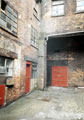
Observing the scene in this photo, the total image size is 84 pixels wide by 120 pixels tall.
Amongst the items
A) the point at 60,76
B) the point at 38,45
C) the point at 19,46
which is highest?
the point at 38,45

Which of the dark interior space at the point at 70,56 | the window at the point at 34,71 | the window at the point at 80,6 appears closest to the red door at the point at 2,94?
the window at the point at 34,71

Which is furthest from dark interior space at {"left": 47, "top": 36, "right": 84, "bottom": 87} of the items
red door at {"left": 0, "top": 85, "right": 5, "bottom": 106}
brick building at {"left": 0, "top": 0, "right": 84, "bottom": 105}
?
red door at {"left": 0, "top": 85, "right": 5, "bottom": 106}

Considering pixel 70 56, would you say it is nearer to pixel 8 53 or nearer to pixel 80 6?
pixel 80 6

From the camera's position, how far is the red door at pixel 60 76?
Result: 11.7 meters

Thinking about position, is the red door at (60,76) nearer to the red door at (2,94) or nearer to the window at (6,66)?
the window at (6,66)

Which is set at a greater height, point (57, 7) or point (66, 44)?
point (57, 7)

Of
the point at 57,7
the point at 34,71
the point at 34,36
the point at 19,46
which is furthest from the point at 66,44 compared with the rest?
the point at 19,46

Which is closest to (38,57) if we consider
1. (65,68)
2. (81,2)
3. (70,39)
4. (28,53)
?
(28,53)

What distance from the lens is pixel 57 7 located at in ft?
34.1

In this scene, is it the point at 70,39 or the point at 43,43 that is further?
the point at 70,39

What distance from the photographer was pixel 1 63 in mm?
5633

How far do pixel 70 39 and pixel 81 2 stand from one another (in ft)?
11.9

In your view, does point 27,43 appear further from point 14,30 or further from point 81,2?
point 81,2

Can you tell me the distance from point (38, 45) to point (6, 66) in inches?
198
